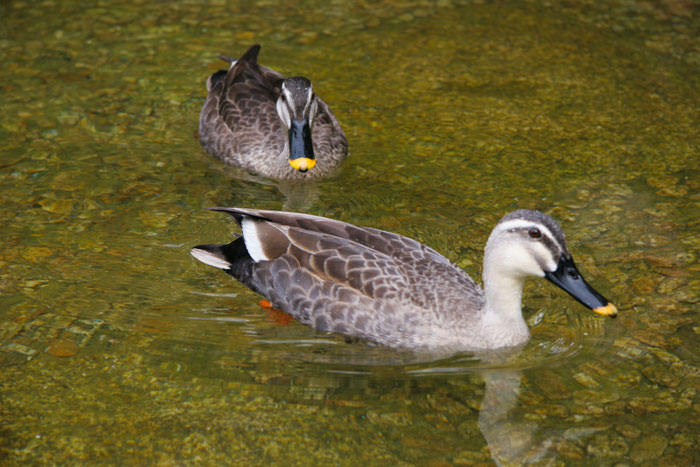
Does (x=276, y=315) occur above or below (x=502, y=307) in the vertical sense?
below

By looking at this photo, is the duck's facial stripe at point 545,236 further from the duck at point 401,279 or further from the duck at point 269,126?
the duck at point 269,126

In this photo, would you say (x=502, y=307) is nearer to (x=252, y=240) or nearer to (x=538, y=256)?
(x=538, y=256)

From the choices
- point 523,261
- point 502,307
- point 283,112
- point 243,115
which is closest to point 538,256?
point 523,261

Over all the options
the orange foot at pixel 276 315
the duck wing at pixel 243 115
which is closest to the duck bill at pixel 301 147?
the duck wing at pixel 243 115

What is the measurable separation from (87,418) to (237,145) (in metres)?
3.98

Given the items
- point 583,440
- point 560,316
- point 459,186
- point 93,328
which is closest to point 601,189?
point 459,186

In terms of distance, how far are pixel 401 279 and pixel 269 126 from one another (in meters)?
3.35

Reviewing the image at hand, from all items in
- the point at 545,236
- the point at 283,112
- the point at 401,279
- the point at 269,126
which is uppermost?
the point at 545,236

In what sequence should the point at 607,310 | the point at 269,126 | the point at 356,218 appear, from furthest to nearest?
1. the point at 269,126
2. the point at 356,218
3. the point at 607,310

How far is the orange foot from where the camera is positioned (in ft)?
21.8

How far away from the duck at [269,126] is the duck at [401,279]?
161cm

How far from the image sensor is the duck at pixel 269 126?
27.4 feet

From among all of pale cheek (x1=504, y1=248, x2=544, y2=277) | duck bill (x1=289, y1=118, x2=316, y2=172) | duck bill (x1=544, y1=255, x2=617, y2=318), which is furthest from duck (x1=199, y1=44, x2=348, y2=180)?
duck bill (x1=544, y1=255, x2=617, y2=318)

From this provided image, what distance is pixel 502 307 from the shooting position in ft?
20.3
